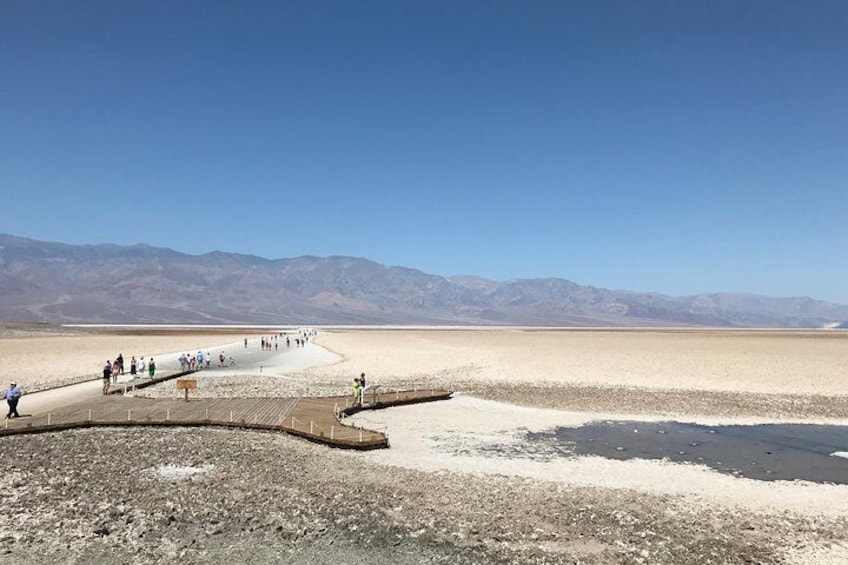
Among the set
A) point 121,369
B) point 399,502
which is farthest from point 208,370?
point 399,502

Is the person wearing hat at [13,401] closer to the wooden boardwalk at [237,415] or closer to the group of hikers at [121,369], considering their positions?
the wooden boardwalk at [237,415]

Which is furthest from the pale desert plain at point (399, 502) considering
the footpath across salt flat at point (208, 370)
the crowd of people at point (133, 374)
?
the footpath across salt flat at point (208, 370)

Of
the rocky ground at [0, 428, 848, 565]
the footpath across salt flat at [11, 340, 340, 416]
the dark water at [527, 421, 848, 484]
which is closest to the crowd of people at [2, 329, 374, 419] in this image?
the footpath across salt flat at [11, 340, 340, 416]

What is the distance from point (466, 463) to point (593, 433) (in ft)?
27.1

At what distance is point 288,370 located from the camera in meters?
47.6

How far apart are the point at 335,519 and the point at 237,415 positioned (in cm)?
1394

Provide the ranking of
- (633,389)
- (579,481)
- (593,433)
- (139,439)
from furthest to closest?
(633,389) → (593,433) → (139,439) → (579,481)

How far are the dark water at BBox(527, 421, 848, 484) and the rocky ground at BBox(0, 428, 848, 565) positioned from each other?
16.6 ft

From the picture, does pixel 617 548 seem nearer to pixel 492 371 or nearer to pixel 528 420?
pixel 528 420

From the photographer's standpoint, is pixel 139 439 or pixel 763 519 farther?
pixel 139 439

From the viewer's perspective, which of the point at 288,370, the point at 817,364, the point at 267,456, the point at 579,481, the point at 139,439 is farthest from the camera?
the point at 817,364

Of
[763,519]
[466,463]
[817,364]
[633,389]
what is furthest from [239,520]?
[817,364]

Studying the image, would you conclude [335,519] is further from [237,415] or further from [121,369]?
[121,369]

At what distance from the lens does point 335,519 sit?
13.9m
